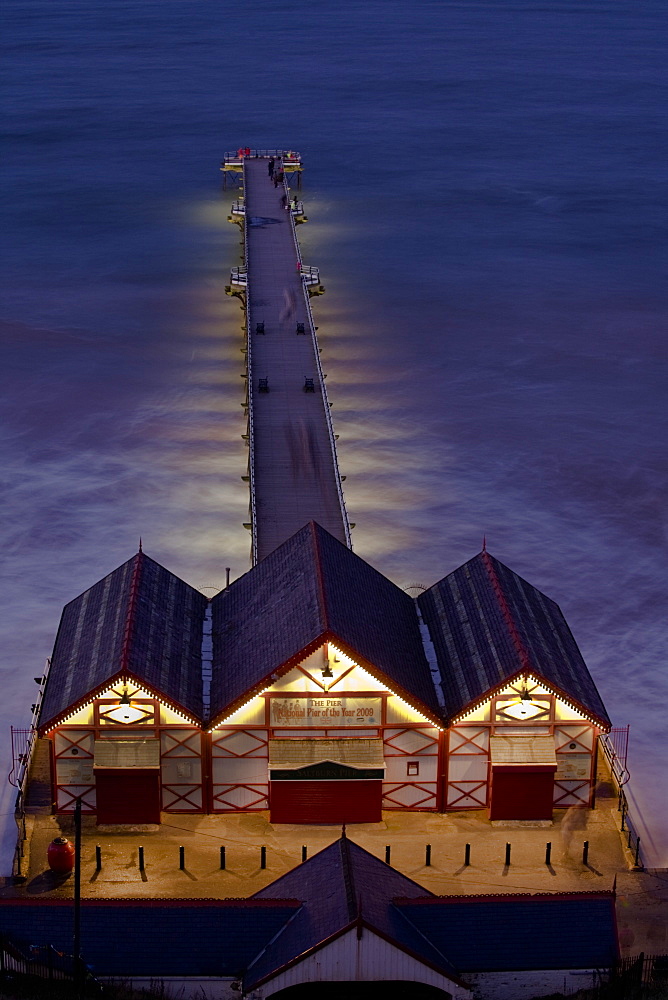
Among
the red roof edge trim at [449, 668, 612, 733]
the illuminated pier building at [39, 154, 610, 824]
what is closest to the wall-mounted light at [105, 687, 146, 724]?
the illuminated pier building at [39, 154, 610, 824]

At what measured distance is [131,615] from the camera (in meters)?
42.1

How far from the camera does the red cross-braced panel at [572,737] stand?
4069 centimetres

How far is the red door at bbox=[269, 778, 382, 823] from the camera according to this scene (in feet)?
133

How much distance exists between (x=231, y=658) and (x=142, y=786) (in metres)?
4.63

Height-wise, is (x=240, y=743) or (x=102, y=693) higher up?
(x=102, y=693)

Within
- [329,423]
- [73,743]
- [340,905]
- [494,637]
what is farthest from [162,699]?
[329,423]

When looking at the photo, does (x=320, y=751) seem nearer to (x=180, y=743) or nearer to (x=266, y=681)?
(x=266, y=681)

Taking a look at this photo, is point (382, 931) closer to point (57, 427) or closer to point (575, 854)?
point (575, 854)

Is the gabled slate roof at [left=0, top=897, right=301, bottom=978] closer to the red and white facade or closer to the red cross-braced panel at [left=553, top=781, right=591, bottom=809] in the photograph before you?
the red and white facade

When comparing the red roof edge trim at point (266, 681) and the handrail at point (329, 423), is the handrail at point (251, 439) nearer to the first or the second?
the handrail at point (329, 423)

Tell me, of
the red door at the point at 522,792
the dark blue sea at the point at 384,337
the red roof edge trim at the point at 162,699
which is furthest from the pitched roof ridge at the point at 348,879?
the dark blue sea at the point at 384,337

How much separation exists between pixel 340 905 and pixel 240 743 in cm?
991

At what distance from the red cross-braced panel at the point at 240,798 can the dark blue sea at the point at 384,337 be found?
7.74m

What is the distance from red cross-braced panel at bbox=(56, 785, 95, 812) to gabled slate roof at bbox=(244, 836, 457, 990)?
8648 mm
